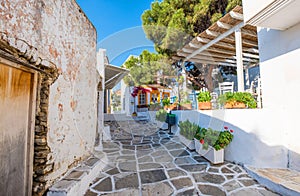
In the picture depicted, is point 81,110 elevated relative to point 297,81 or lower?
lower

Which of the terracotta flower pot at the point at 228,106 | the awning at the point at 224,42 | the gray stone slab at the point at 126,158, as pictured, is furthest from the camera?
the awning at the point at 224,42

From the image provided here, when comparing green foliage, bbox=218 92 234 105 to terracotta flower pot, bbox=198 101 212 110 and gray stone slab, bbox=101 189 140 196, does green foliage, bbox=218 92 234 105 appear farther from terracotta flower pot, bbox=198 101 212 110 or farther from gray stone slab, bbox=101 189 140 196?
gray stone slab, bbox=101 189 140 196

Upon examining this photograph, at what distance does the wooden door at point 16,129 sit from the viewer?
1.56m

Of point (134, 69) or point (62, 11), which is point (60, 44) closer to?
point (62, 11)

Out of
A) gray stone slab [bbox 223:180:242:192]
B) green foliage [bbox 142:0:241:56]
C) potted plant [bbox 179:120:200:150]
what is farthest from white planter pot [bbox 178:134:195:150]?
green foliage [bbox 142:0:241:56]

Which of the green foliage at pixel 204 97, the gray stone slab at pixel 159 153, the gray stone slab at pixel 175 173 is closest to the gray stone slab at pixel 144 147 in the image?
the gray stone slab at pixel 159 153

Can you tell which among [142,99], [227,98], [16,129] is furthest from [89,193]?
[142,99]

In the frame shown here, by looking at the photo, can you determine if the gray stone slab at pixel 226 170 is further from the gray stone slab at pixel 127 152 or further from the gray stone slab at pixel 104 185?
the gray stone slab at pixel 127 152

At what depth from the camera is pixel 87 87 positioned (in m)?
3.33

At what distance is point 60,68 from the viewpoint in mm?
2297

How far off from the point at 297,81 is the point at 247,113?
989 millimetres

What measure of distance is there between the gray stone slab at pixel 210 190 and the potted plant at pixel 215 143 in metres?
0.85

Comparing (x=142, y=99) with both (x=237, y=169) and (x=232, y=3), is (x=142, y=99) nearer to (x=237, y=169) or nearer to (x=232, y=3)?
(x=232, y=3)

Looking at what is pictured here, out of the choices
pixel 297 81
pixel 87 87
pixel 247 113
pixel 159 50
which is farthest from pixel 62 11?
pixel 159 50
